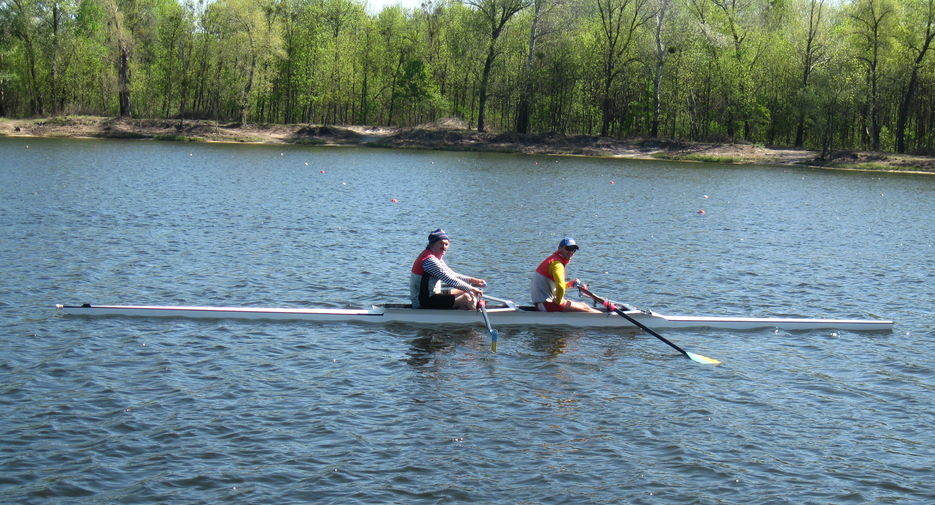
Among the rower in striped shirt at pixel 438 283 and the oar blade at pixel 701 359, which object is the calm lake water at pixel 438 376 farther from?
the rower in striped shirt at pixel 438 283

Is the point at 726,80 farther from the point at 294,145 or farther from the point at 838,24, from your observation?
the point at 294,145

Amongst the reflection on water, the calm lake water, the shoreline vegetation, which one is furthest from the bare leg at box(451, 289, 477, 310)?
the shoreline vegetation

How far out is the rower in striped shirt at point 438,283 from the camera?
16.8 metres

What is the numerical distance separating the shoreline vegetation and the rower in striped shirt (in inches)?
2384

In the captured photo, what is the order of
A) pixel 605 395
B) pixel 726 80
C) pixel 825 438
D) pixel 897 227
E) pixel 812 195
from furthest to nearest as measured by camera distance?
1. pixel 726 80
2. pixel 812 195
3. pixel 897 227
4. pixel 605 395
5. pixel 825 438

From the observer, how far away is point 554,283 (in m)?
17.4

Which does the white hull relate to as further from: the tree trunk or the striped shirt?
the tree trunk

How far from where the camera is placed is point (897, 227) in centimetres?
3581

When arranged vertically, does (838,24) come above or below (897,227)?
above

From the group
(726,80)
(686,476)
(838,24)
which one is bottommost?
(686,476)

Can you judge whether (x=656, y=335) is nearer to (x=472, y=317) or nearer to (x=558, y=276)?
(x=558, y=276)

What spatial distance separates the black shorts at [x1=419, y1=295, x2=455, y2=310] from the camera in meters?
17.2

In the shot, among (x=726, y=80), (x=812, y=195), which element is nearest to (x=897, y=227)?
(x=812, y=195)

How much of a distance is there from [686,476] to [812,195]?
40587 millimetres
